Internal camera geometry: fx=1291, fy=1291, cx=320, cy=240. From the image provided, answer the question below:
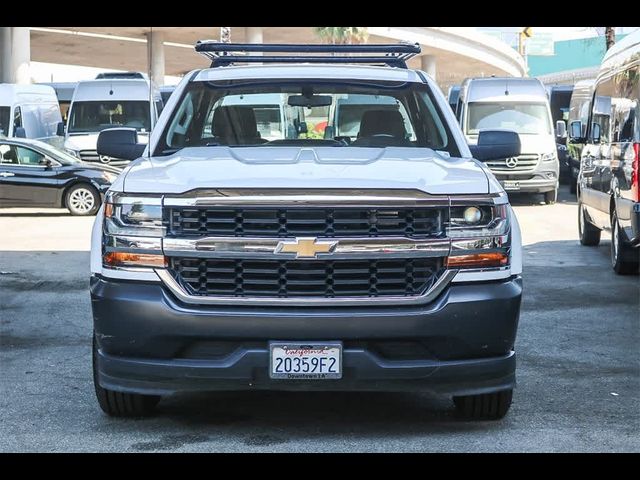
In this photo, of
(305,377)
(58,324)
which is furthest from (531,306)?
(305,377)

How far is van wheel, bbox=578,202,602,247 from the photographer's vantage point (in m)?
16.7

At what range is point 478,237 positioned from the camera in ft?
19.9

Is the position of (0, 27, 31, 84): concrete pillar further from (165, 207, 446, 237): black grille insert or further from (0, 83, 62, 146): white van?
(165, 207, 446, 237): black grille insert

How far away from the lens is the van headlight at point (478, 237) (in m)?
6.02

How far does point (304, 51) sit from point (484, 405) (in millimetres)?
2769

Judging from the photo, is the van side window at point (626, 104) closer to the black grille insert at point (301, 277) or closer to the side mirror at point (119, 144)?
the side mirror at point (119, 144)

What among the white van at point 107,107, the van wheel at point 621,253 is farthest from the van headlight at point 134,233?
the white van at point 107,107

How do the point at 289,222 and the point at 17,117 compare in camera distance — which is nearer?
the point at 289,222

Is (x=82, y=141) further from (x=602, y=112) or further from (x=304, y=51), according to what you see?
(x=304, y=51)

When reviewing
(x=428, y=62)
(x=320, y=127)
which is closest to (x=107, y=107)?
(x=320, y=127)

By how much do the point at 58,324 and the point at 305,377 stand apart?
4.75 metres

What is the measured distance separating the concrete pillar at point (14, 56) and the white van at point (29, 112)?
25041 millimetres

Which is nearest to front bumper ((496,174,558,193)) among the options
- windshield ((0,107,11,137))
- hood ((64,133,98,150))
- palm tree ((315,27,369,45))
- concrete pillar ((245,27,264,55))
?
hood ((64,133,98,150))

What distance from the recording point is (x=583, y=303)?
456 inches
